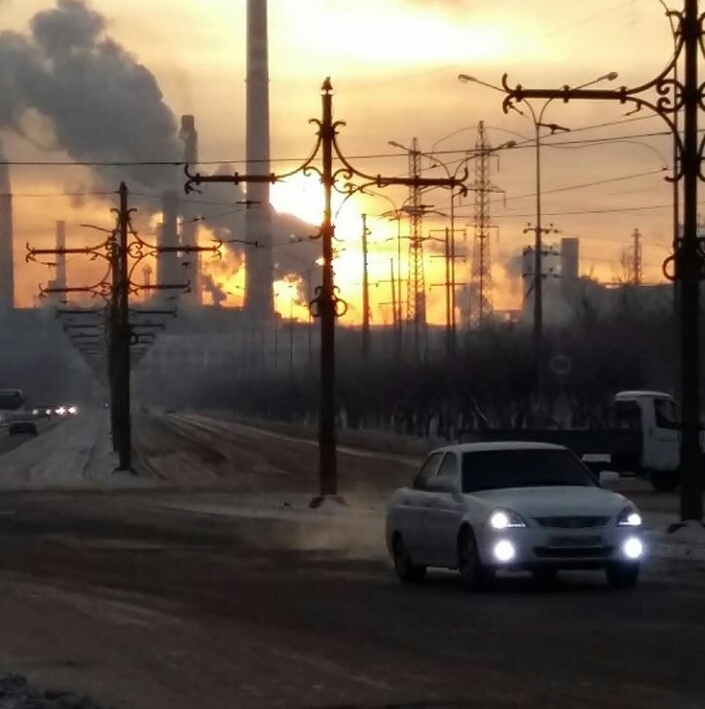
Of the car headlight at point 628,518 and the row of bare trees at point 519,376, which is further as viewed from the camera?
the row of bare trees at point 519,376

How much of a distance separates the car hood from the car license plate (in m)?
0.28

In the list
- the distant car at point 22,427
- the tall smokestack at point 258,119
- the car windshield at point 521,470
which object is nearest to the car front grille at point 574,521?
the car windshield at point 521,470

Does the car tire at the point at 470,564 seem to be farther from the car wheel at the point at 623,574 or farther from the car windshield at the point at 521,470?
the car wheel at the point at 623,574

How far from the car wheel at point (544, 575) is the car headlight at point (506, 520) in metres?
0.55

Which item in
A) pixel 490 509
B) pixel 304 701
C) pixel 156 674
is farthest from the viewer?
pixel 490 509

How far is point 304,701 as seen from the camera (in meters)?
12.1

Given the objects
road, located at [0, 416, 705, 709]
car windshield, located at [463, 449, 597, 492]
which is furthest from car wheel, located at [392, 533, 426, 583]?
car windshield, located at [463, 449, 597, 492]

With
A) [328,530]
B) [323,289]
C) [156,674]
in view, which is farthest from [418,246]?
[156,674]

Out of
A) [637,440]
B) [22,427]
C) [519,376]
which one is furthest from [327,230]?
[22,427]

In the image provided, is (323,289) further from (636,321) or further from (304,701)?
(636,321)

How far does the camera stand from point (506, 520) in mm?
19531

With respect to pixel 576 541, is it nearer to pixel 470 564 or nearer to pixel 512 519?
pixel 512 519

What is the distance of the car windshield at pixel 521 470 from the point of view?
2077 cm

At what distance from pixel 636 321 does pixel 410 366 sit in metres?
20.0
